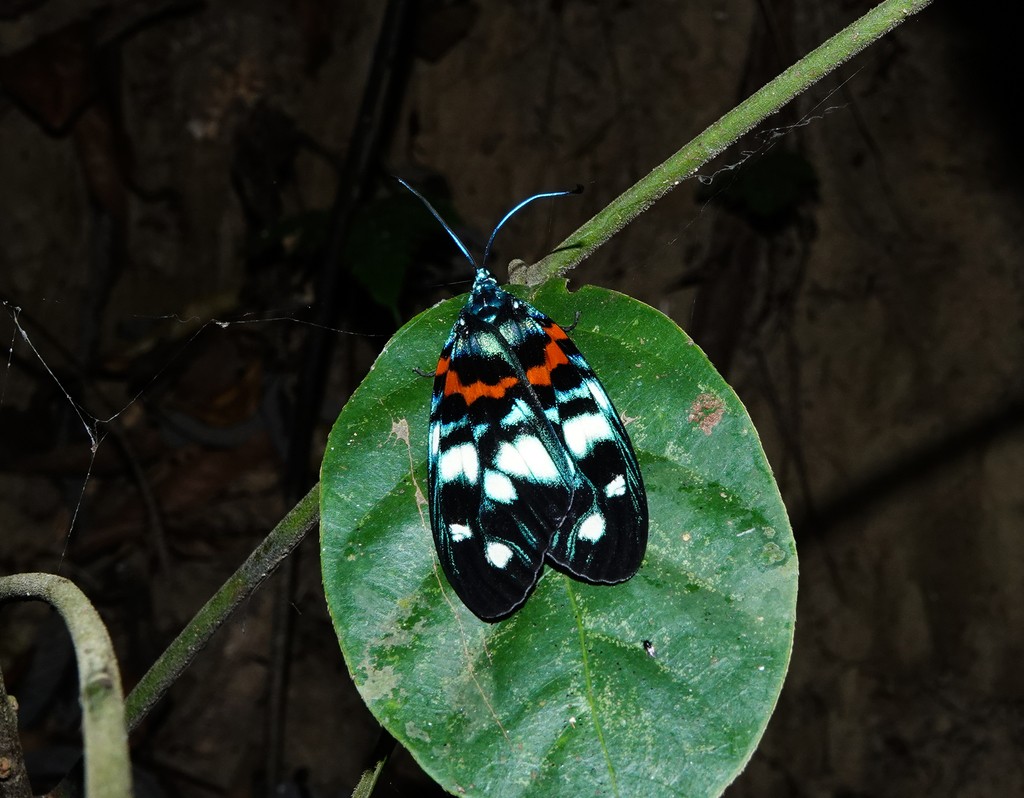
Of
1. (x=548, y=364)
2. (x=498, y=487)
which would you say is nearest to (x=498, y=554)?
(x=498, y=487)

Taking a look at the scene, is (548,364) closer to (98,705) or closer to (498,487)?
(498,487)

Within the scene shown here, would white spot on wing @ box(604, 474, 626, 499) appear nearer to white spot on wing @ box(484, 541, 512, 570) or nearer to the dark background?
white spot on wing @ box(484, 541, 512, 570)

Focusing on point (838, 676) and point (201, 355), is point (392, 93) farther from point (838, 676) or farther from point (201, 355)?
point (838, 676)

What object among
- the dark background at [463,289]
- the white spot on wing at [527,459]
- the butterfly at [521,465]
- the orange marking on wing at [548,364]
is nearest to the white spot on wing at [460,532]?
the butterfly at [521,465]

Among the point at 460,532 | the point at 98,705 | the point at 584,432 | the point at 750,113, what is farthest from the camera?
the point at 584,432

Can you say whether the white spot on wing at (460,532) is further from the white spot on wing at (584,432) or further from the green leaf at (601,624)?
the white spot on wing at (584,432)

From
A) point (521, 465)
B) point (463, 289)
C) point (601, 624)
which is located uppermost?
point (463, 289)
